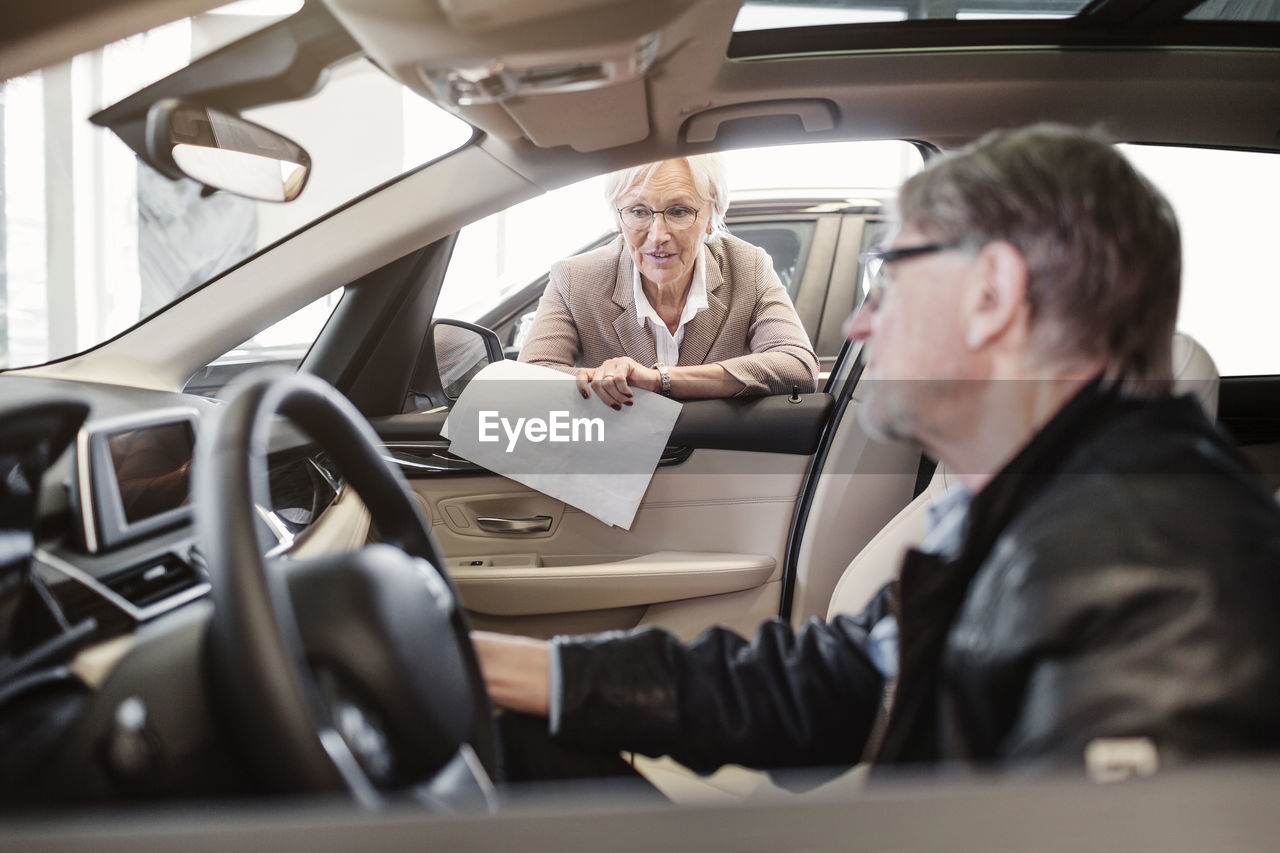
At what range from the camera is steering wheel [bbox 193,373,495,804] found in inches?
21.9

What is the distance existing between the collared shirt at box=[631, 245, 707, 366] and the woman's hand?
0.18 ft

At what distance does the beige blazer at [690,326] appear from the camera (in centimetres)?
183

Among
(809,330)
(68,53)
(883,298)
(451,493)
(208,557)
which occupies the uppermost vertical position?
(68,53)

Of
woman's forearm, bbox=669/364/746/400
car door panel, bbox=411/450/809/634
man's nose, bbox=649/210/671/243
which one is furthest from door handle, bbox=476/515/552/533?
man's nose, bbox=649/210/671/243

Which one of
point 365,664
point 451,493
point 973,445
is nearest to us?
point 365,664

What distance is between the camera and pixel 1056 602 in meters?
0.58

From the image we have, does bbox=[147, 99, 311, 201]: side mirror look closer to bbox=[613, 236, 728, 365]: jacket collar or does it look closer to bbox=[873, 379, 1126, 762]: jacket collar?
bbox=[613, 236, 728, 365]: jacket collar

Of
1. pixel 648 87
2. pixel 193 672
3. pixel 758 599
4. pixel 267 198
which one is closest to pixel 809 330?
pixel 758 599

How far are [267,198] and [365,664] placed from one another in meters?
0.81

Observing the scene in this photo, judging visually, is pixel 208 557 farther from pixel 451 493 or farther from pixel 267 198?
pixel 451 493

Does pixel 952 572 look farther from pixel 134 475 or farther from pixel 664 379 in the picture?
pixel 664 379

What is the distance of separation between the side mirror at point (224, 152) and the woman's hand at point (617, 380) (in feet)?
2.23

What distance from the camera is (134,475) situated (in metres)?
0.89

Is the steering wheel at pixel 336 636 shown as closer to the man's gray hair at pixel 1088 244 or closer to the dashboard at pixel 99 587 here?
the dashboard at pixel 99 587
